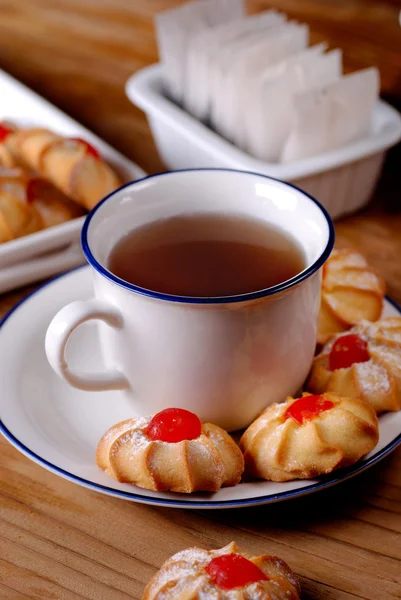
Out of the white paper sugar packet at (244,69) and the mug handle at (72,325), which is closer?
the mug handle at (72,325)

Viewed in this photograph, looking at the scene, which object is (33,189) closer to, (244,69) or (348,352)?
(244,69)

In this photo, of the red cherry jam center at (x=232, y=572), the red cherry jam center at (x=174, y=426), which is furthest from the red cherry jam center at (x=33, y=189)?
the red cherry jam center at (x=232, y=572)

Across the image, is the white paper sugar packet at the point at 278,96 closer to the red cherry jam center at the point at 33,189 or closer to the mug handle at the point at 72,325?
the red cherry jam center at the point at 33,189

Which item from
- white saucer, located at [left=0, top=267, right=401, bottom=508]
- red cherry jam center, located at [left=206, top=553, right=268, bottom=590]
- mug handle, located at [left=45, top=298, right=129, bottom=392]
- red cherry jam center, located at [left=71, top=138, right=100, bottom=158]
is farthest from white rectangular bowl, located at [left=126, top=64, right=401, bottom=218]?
red cherry jam center, located at [left=206, top=553, right=268, bottom=590]

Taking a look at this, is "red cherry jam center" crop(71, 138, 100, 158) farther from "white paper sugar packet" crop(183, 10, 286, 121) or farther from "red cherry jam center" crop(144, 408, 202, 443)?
"red cherry jam center" crop(144, 408, 202, 443)

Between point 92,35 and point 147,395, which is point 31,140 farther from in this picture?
point 92,35
